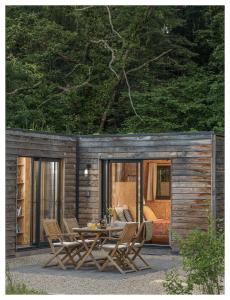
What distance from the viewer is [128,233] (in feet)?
34.4

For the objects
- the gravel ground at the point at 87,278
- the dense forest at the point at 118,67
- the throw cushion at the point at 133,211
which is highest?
the dense forest at the point at 118,67

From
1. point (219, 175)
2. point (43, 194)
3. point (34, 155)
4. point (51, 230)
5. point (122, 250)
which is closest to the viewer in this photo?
point (122, 250)

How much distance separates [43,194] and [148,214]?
2.70 metres

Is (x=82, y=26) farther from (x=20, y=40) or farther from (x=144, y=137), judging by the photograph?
(x=144, y=137)

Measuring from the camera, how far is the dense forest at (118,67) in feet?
66.3

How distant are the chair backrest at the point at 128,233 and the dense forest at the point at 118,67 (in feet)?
31.7

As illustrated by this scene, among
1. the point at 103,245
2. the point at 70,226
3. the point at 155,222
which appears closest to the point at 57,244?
the point at 103,245

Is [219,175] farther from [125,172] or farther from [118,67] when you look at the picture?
[118,67]

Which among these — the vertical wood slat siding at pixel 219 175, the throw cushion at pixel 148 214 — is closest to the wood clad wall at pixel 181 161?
the vertical wood slat siding at pixel 219 175

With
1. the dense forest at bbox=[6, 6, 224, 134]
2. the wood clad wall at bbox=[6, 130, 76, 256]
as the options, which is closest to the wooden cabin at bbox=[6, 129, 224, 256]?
the wood clad wall at bbox=[6, 130, 76, 256]

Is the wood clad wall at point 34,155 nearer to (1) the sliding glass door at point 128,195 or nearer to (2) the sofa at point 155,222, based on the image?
(1) the sliding glass door at point 128,195

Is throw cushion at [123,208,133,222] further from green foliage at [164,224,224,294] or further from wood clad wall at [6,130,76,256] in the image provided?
green foliage at [164,224,224,294]

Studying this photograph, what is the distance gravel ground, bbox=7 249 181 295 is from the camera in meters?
8.73

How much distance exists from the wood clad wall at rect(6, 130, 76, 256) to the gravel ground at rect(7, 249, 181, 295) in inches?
31.4
